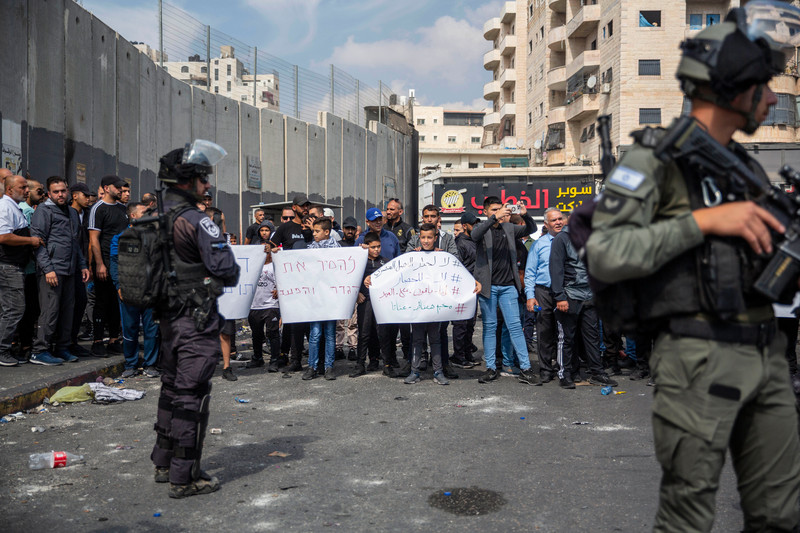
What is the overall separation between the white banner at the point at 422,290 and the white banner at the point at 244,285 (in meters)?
1.49

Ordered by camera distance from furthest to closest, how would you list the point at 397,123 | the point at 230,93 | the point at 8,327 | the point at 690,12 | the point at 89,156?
the point at 690,12 → the point at 397,123 → the point at 230,93 → the point at 89,156 → the point at 8,327

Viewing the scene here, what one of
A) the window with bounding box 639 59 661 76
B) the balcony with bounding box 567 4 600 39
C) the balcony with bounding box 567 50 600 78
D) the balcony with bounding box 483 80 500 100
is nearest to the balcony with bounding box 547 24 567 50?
the balcony with bounding box 567 4 600 39

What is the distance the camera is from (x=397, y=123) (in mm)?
32938

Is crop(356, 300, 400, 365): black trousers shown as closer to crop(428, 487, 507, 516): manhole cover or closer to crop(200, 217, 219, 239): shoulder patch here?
crop(200, 217, 219, 239): shoulder patch

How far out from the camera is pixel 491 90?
260ft

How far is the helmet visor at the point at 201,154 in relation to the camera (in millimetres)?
4719

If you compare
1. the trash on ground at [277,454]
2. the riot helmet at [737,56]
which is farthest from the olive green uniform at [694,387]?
the trash on ground at [277,454]

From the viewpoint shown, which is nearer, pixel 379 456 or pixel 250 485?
pixel 250 485

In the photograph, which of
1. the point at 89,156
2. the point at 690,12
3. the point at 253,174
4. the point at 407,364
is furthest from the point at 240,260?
the point at 690,12

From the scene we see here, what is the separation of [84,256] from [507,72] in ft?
226

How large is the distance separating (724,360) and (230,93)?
1872cm

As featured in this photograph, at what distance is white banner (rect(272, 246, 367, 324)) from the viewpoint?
8.87m

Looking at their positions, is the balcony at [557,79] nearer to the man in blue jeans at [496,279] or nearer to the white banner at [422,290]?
the man in blue jeans at [496,279]

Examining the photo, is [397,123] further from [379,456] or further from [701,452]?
[701,452]
